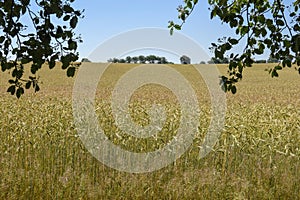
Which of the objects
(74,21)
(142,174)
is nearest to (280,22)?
(74,21)

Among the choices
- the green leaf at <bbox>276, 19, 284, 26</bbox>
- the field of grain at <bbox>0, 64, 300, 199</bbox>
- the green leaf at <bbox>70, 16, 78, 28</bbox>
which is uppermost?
the green leaf at <bbox>276, 19, 284, 26</bbox>

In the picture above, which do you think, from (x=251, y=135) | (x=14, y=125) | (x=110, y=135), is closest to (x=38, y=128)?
(x=14, y=125)

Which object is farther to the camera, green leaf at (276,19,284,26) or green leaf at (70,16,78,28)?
green leaf at (276,19,284,26)

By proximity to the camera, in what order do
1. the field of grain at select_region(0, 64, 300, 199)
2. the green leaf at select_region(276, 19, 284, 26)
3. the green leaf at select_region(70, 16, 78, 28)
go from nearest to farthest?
the green leaf at select_region(70, 16, 78, 28) < the green leaf at select_region(276, 19, 284, 26) < the field of grain at select_region(0, 64, 300, 199)

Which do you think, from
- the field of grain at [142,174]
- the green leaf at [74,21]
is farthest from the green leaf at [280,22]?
the green leaf at [74,21]

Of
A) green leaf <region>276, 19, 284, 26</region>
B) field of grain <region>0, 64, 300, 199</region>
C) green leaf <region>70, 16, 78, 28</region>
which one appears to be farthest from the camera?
field of grain <region>0, 64, 300, 199</region>

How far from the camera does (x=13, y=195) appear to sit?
3652mm

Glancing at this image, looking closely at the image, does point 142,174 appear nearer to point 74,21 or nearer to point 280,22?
point 280,22

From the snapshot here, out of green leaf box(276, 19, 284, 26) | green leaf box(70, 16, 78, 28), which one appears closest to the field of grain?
green leaf box(276, 19, 284, 26)

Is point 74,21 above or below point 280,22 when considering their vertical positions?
below

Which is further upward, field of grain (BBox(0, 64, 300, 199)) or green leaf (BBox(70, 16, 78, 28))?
Answer: green leaf (BBox(70, 16, 78, 28))

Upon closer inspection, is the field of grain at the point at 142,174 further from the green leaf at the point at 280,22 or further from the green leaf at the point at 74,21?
the green leaf at the point at 74,21

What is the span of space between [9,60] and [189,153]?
321cm

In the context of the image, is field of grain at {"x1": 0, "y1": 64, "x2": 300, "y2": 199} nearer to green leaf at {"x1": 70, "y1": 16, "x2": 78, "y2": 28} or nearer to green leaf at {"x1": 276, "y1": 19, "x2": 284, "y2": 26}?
green leaf at {"x1": 276, "y1": 19, "x2": 284, "y2": 26}
